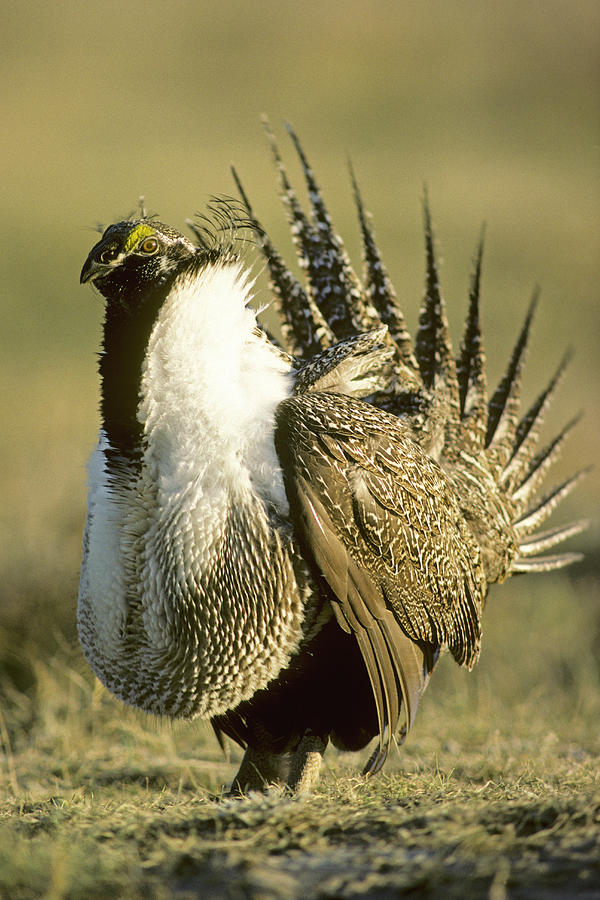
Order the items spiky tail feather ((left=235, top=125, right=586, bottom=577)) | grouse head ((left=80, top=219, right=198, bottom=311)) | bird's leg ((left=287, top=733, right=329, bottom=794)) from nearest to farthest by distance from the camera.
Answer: grouse head ((left=80, top=219, right=198, bottom=311)) < bird's leg ((left=287, top=733, right=329, bottom=794)) < spiky tail feather ((left=235, top=125, right=586, bottom=577))

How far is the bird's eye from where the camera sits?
3.02m

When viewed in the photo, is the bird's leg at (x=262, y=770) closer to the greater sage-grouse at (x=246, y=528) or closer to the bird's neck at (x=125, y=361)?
the greater sage-grouse at (x=246, y=528)

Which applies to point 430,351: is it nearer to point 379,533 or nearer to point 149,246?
point 379,533

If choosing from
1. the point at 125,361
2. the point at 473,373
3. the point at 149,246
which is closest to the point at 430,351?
the point at 473,373

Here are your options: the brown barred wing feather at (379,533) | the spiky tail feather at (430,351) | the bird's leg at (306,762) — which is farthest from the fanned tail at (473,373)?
the bird's leg at (306,762)

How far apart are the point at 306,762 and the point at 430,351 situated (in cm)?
203

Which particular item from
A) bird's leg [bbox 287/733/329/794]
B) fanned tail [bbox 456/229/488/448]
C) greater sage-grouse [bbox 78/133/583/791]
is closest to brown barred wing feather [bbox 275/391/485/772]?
greater sage-grouse [bbox 78/133/583/791]

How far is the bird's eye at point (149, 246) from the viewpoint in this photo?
9.91 ft

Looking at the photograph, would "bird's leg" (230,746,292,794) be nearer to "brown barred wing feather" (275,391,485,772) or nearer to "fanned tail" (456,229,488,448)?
"brown barred wing feather" (275,391,485,772)

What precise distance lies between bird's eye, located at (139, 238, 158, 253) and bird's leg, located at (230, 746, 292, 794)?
1.64 m

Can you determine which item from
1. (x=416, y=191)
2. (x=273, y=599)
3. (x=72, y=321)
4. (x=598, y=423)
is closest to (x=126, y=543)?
(x=273, y=599)

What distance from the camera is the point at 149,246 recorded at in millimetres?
3029

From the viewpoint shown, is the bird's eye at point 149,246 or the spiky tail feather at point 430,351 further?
the spiky tail feather at point 430,351

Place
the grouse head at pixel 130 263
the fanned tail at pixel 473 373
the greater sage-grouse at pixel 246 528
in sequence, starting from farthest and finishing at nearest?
the fanned tail at pixel 473 373, the grouse head at pixel 130 263, the greater sage-grouse at pixel 246 528
